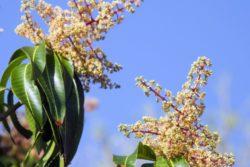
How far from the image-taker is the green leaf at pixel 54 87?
79.4 inches

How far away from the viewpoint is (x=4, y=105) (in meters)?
2.28

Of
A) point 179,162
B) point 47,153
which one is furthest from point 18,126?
point 179,162

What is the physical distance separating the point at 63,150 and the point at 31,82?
0.80 feet

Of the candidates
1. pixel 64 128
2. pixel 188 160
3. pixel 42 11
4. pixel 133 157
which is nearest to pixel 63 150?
pixel 64 128

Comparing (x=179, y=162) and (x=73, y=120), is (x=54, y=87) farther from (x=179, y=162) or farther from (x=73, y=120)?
(x=179, y=162)

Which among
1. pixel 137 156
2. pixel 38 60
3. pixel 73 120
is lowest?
pixel 137 156

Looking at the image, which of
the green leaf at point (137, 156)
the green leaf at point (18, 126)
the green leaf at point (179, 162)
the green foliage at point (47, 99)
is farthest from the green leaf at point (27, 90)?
the green leaf at point (179, 162)

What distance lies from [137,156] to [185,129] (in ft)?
0.63

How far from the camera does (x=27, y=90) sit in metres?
2.07

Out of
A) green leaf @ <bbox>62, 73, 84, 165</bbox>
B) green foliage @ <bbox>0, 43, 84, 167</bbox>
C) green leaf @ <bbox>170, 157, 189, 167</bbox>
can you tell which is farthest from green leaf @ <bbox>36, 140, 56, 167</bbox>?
green leaf @ <bbox>170, 157, 189, 167</bbox>

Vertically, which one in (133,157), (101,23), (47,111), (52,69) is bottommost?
(133,157)

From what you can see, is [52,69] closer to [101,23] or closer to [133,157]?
[101,23]

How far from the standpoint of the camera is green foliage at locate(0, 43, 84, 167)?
2.04 m

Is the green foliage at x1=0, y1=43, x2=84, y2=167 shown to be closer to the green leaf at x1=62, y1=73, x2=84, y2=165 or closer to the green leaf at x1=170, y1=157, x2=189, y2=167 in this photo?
the green leaf at x1=62, y1=73, x2=84, y2=165
